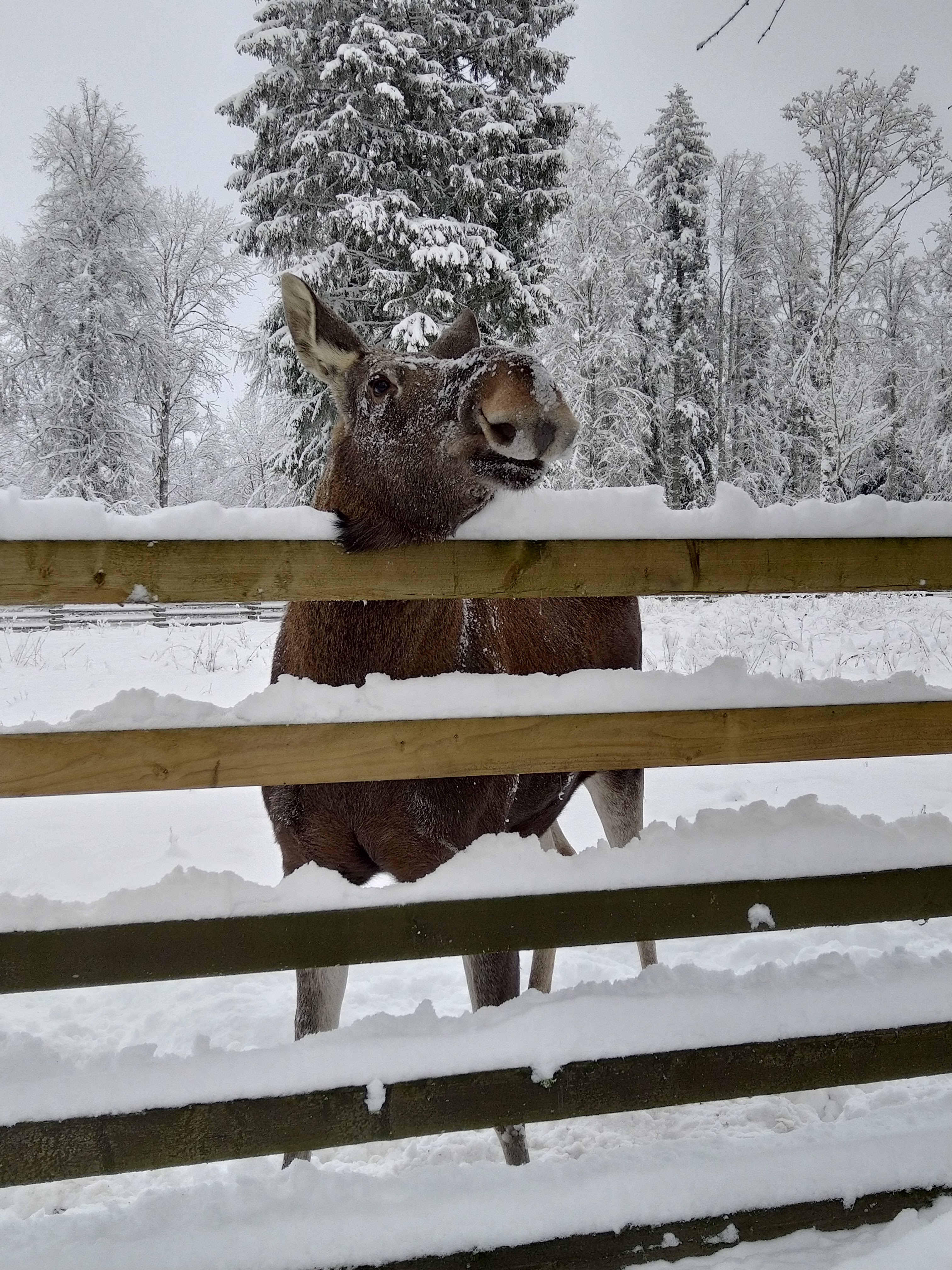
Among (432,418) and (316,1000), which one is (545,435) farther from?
(316,1000)

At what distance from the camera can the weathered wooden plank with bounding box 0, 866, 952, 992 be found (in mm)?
1519

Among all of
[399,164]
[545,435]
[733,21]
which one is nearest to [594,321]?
[399,164]

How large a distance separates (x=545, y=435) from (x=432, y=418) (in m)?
0.43

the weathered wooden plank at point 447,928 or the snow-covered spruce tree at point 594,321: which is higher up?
the snow-covered spruce tree at point 594,321

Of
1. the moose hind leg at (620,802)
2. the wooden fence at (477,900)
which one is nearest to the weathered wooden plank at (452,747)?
the wooden fence at (477,900)

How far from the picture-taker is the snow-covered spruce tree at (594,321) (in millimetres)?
17703

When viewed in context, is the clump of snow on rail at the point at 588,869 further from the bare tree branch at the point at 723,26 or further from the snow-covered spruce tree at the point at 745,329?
the snow-covered spruce tree at the point at 745,329

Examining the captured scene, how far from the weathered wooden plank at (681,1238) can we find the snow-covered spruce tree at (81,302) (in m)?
18.8

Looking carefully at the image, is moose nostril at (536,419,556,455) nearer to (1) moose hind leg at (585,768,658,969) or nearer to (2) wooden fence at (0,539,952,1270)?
(2) wooden fence at (0,539,952,1270)

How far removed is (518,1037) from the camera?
169 cm

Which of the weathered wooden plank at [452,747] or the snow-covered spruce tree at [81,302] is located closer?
the weathered wooden plank at [452,747]

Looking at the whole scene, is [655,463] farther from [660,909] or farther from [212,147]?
[212,147]

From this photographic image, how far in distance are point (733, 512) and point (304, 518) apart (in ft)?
3.31

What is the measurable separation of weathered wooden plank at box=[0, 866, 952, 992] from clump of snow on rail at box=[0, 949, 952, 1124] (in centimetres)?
18
